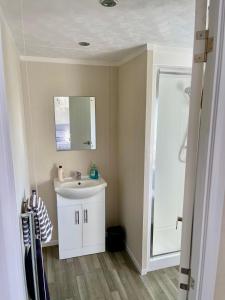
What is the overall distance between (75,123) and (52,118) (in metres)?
0.29

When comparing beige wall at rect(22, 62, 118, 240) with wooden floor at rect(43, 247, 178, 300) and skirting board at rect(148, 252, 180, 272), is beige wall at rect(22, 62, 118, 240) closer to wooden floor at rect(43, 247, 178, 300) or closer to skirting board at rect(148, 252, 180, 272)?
wooden floor at rect(43, 247, 178, 300)

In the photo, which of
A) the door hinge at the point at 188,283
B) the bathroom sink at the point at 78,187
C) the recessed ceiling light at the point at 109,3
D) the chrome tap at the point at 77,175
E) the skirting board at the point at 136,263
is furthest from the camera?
the chrome tap at the point at 77,175

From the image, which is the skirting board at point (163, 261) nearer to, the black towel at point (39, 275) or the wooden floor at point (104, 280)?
the wooden floor at point (104, 280)

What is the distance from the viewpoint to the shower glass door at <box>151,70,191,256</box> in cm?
227

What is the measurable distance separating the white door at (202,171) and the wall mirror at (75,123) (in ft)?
6.70

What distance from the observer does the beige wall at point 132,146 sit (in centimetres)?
225

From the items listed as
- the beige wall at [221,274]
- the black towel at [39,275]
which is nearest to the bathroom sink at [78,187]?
the black towel at [39,275]

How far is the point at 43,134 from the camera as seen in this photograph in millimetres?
2748

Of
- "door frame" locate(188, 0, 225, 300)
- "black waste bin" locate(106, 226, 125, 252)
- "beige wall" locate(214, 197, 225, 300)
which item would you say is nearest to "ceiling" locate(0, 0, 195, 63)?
"door frame" locate(188, 0, 225, 300)

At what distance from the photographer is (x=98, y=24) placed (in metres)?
1.57

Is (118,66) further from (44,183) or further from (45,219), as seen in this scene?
(45,219)

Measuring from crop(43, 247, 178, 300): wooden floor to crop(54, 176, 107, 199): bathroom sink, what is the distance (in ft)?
2.70

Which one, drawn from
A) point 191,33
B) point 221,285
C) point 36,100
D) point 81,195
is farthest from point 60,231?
point 191,33

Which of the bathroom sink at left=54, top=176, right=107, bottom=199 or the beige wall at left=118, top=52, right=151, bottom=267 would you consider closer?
the beige wall at left=118, top=52, right=151, bottom=267
